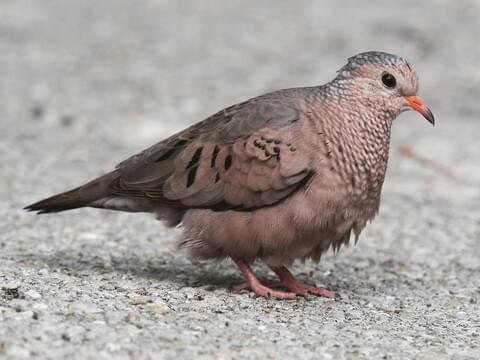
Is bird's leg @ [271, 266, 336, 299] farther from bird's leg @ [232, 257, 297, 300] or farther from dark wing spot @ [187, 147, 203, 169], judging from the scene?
dark wing spot @ [187, 147, 203, 169]

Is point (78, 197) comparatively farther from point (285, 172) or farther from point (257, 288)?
point (285, 172)

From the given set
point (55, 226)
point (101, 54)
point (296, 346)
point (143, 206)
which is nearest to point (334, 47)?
point (101, 54)

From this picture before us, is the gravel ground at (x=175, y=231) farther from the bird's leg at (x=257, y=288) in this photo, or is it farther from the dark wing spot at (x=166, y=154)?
the dark wing spot at (x=166, y=154)

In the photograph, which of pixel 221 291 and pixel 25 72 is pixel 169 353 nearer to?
pixel 221 291

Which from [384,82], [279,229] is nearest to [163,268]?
[279,229]

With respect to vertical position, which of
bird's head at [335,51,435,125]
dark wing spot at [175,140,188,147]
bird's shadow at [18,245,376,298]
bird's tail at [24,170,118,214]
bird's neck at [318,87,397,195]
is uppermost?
bird's head at [335,51,435,125]

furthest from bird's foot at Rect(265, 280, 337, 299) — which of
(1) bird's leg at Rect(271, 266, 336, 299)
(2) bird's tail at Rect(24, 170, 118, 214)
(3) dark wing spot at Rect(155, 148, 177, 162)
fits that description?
(2) bird's tail at Rect(24, 170, 118, 214)

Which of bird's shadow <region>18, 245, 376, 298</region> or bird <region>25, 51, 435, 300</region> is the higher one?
bird <region>25, 51, 435, 300</region>

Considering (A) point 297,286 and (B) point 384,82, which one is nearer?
(B) point 384,82
